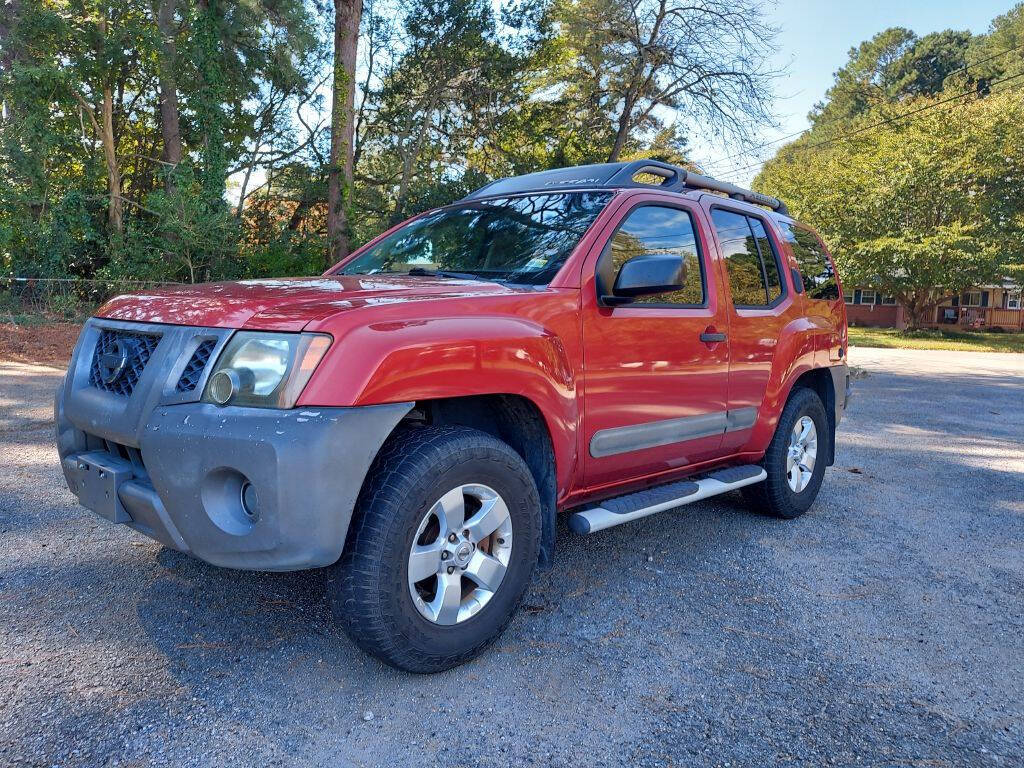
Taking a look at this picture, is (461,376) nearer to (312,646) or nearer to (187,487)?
(187,487)

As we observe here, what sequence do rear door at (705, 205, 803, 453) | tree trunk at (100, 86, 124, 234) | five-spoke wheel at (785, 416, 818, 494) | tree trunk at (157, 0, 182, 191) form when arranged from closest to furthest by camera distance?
rear door at (705, 205, 803, 453)
five-spoke wheel at (785, 416, 818, 494)
tree trunk at (157, 0, 182, 191)
tree trunk at (100, 86, 124, 234)

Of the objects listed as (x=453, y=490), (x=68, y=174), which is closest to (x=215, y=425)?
(x=453, y=490)

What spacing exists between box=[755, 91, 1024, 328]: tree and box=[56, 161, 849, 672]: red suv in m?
29.6

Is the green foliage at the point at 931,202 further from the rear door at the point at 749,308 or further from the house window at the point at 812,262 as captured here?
the rear door at the point at 749,308

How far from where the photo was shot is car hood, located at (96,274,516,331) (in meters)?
2.46

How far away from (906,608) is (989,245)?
32095 millimetres

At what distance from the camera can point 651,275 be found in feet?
10.2

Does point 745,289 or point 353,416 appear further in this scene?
point 745,289

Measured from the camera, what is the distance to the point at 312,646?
283 centimetres

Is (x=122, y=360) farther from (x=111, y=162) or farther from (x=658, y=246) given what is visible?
(x=111, y=162)

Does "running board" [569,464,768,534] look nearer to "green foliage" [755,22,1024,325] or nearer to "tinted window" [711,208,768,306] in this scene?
"tinted window" [711,208,768,306]

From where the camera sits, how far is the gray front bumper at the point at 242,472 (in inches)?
88.8

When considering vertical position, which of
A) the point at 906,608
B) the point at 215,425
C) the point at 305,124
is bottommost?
the point at 906,608

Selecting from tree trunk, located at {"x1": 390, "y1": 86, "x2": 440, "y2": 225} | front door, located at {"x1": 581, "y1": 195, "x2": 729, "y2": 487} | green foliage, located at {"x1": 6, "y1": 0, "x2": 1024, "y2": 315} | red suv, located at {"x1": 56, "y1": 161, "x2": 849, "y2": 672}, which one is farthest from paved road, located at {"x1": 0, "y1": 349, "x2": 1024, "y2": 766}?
tree trunk, located at {"x1": 390, "y1": 86, "x2": 440, "y2": 225}
